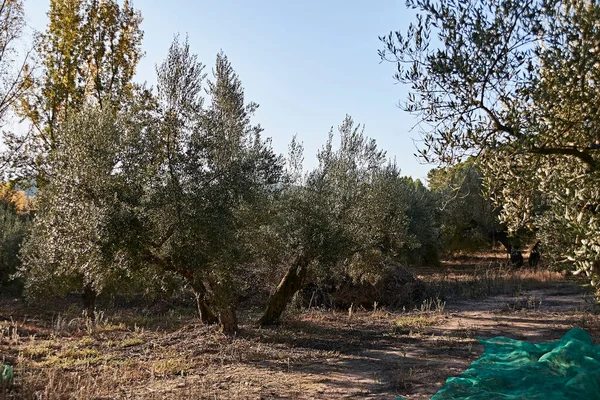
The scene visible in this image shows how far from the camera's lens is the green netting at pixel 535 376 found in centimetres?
586

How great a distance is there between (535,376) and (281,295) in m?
8.83

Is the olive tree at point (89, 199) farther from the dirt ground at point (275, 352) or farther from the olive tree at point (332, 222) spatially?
the olive tree at point (332, 222)

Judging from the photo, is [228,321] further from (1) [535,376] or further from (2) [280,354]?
(1) [535,376]

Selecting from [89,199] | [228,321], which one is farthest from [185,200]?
[228,321]

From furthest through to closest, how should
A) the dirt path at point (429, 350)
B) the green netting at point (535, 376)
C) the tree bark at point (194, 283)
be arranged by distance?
the tree bark at point (194, 283) < the dirt path at point (429, 350) < the green netting at point (535, 376)

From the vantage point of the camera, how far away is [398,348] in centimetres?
1158

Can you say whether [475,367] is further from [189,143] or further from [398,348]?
[189,143]

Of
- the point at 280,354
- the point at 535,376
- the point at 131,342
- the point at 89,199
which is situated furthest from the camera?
the point at 131,342

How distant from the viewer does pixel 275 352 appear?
1099cm

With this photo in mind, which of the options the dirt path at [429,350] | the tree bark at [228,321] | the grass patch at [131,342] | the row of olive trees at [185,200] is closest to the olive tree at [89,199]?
the row of olive trees at [185,200]

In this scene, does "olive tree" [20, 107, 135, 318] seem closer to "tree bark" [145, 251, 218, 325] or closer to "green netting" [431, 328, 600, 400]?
"tree bark" [145, 251, 218, 325]

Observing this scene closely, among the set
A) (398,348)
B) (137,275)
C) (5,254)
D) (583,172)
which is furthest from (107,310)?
(583,172)

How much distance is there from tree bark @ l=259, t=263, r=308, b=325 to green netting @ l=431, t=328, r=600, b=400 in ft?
24.0

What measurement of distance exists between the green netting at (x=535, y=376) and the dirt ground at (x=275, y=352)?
136 centimetres
